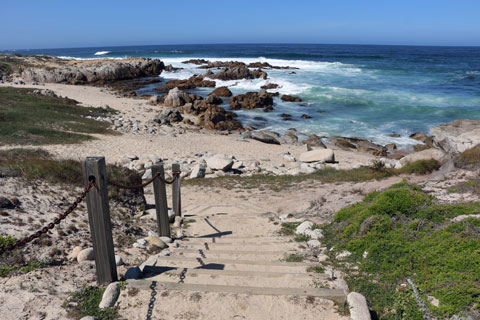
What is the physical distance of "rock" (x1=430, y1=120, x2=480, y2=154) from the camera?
1261cm

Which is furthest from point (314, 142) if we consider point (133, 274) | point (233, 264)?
point (133, 274)

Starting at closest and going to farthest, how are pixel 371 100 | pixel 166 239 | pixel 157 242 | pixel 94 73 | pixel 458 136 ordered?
1. pixel 157 242
2. pixel 166 239
3. pixel 458 136
4. pixel 371 100
5. pixel 94 73

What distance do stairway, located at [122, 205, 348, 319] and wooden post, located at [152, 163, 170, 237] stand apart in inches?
16.8

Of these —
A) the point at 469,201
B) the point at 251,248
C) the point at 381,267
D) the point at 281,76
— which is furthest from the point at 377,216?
the point at 281,76

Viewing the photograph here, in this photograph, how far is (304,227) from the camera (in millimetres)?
7367

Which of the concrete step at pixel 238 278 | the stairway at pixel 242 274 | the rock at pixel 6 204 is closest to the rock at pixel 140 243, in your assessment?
the stairway at pixel 242 274

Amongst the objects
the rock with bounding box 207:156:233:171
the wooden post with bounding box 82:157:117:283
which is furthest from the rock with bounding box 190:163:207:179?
the wooden post with bounding box 82:157:117:283

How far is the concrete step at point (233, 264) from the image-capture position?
5.12m

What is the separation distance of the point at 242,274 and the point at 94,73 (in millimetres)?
50993

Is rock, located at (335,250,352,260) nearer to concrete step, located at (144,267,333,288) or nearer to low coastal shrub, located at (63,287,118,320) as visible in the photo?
concrete step, located at (144,267,333,288)

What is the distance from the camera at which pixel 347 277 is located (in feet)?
16.6

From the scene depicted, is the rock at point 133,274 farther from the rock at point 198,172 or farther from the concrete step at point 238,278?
the rock at point 198,172

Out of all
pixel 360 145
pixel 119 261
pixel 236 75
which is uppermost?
pixel 236 75

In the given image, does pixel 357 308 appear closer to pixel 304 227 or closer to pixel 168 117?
pixel 304 227
